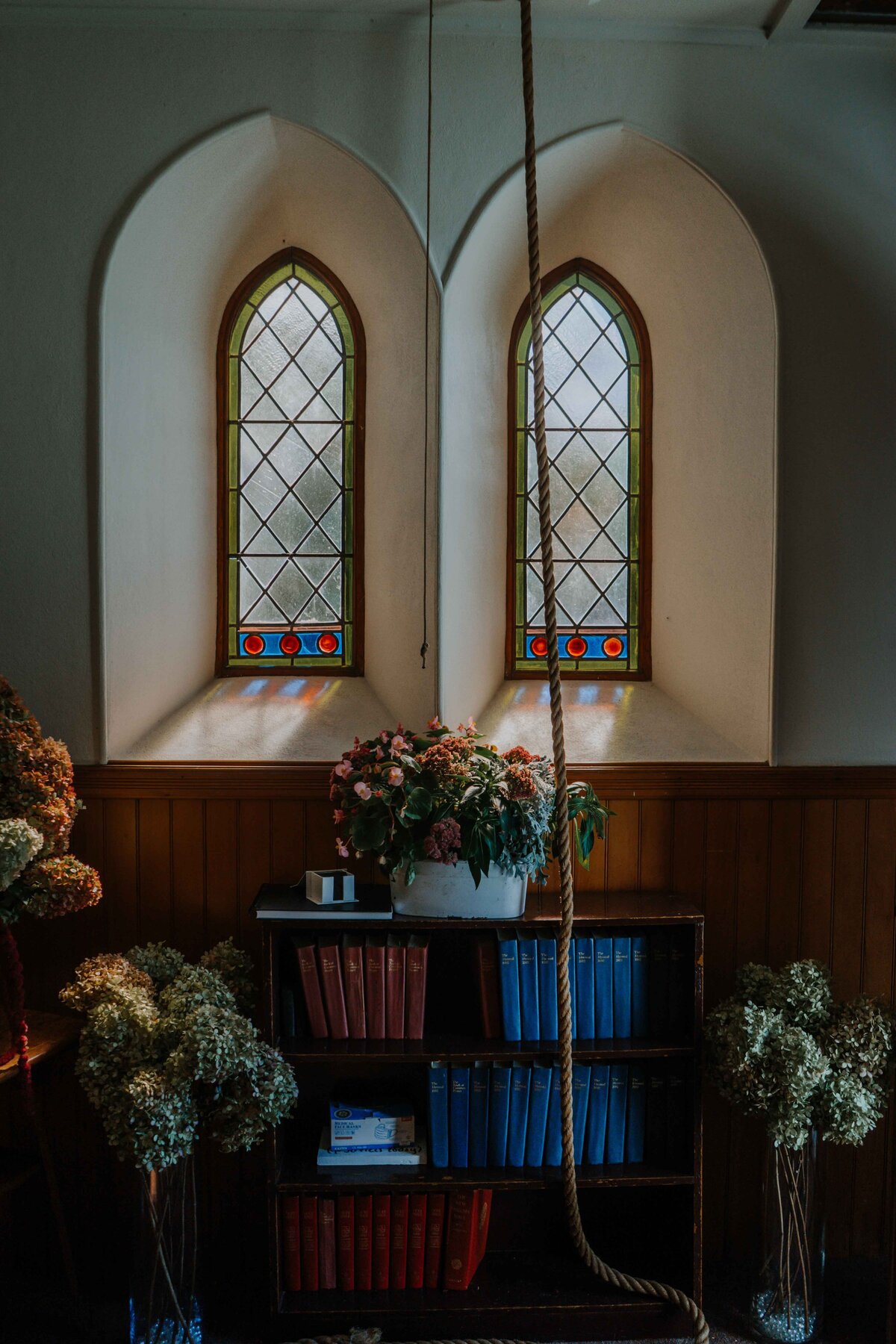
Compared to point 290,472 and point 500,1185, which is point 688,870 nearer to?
point 500,1185

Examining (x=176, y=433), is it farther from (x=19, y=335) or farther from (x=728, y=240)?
(x=728, y=240)

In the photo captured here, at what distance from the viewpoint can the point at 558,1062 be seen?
250 cm

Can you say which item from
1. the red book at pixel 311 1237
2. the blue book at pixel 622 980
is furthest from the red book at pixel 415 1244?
the blue book at pixel 622 980

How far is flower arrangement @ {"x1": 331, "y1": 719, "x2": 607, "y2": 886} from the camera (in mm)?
2410

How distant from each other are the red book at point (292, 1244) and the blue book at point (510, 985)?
26.7 inches

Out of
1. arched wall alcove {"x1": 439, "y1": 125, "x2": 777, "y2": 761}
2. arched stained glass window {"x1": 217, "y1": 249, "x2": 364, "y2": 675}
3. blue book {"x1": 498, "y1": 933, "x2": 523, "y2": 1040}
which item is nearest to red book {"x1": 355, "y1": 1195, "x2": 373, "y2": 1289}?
blue book {"x1": 498, "y1": 933, "x2": 523, "y2": 1040}

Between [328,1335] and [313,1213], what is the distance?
0.26 m

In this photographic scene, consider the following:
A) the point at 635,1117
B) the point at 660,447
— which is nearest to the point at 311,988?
the point at 635,1117

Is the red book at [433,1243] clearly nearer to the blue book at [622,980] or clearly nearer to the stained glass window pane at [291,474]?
the blue book at [622,980]

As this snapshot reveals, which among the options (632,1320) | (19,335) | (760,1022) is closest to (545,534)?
(760,1022)

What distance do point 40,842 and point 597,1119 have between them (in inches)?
59.6

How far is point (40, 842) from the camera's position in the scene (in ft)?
7.36

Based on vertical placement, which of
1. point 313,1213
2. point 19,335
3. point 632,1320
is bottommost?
point 632,1320

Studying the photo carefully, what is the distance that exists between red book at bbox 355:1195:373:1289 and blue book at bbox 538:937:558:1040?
0.61 metres
